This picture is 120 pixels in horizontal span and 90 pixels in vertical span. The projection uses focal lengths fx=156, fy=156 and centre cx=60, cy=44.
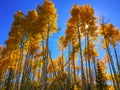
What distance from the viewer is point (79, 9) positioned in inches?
626

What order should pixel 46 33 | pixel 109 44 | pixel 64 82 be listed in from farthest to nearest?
pixel 64 82 < pixel 109 44 < pixel 46 33

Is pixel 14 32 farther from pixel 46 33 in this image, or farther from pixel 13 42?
pixel 46 33

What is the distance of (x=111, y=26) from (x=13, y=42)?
12.6 m

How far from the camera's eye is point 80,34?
15617 millimetres

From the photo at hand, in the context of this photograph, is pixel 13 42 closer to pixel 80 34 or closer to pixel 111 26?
pixel 80 34

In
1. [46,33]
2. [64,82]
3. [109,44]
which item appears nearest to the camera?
[46,33]

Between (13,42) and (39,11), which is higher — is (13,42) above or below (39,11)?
below

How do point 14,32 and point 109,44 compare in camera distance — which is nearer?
point 14,32

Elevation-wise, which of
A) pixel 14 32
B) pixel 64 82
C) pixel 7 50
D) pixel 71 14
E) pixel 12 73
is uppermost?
pixel 71 14

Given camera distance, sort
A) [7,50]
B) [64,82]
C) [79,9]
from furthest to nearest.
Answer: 1. [64,82]
2. [7,50]
3. [79,9]

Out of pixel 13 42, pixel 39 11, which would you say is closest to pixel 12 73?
pixel 13 42

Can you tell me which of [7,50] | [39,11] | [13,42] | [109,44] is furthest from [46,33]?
[109,44]

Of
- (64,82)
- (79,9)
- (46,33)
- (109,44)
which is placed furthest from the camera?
(64,82)

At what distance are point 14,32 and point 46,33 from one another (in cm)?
412
